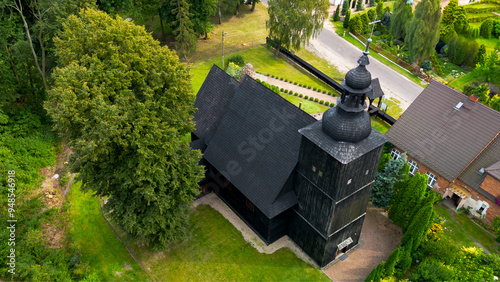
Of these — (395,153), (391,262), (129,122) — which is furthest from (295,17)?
(391,262)

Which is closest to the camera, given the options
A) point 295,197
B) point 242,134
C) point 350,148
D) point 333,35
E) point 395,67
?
point 350,148

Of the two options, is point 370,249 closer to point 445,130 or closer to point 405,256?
point 405,256

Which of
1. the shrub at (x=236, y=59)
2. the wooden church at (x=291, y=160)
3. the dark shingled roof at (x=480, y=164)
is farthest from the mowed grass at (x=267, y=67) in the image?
the dark shingled roof at (x=480, y=164)

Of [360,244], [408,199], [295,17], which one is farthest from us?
[295,17]

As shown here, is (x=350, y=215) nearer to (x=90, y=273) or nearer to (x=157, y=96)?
(x=157, y=96)

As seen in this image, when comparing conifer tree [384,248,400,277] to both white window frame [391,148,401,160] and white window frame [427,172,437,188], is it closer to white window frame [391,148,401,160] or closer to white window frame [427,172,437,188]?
white window frame [427,172,437,188]

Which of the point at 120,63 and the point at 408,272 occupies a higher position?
the point at 120,63

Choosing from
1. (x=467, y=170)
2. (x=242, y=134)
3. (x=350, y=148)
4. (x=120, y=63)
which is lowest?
(x=467, y=170)

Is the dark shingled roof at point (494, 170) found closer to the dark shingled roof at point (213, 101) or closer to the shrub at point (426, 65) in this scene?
the dark shingled roof at point (213, 101)

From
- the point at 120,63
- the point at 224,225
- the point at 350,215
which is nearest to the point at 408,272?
the point at 350,215
